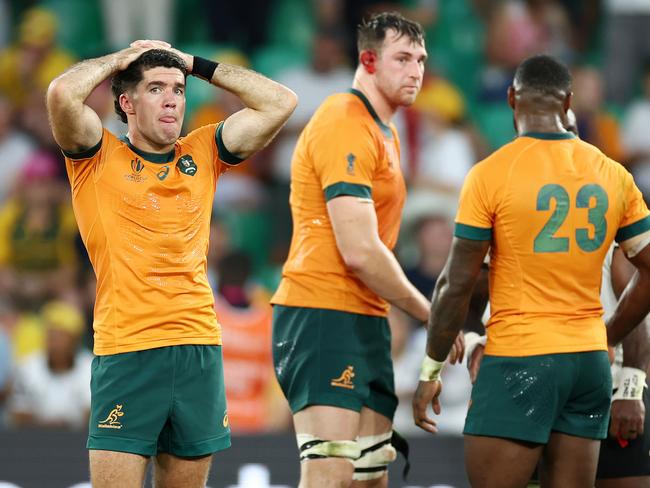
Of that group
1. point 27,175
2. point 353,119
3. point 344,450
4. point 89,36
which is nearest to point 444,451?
point 344,450

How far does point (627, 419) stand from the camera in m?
5.24

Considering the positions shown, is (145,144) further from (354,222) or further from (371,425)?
(371,425)

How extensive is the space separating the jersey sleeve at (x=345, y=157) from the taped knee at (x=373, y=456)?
44.5 inches

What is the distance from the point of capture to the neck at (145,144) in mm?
4992

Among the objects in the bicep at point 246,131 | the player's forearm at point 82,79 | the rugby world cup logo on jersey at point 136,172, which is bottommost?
the rugby world cup logo on jersey at point 136,172

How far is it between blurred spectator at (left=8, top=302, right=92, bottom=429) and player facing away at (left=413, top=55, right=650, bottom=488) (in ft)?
14.9

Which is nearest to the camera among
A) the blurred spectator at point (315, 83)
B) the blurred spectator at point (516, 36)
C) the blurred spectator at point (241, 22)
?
the blurred spectator at point (315, 83)

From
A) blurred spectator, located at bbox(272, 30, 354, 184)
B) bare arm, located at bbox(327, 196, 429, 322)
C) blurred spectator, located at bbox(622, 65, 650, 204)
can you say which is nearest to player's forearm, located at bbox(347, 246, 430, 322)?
bare arm, located at bbox(327, 196, 429, 322)

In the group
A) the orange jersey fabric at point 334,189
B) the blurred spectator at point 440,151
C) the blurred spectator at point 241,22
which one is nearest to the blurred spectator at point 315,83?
the blurred spectator at point 440,151

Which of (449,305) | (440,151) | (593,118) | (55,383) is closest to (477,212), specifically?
(449,305)

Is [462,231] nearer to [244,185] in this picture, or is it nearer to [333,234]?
[333,234]

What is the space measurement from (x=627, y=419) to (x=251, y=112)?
207 cm

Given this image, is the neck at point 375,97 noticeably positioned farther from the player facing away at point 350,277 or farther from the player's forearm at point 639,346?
the player's forearm at point 639,346

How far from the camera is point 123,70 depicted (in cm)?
496
